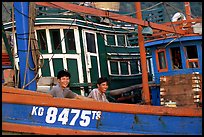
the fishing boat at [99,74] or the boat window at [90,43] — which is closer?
the fishing boat at [99,74]

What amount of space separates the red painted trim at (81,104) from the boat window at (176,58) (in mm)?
3896

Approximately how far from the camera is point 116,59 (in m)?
12.1

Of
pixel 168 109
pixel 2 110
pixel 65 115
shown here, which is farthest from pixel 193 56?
pixel 2 110

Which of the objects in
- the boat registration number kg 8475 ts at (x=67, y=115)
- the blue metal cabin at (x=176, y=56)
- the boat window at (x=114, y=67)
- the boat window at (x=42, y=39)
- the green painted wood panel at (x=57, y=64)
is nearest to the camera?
the boat registration number kg 8475 ts at (x=67, y=115)

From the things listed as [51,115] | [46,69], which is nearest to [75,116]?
[51,115]

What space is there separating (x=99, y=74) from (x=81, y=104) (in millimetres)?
5744

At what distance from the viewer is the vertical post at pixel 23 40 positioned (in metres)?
5.91

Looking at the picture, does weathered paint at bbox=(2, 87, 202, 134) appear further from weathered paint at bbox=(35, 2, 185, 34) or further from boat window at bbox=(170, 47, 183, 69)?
boat window at bbox=(170, 47, 183, 69)

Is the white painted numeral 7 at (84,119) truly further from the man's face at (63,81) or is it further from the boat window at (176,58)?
the boat window at (176,58)

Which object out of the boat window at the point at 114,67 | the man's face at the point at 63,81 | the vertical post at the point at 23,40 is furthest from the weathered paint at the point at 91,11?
the boat window at the point at 114,67

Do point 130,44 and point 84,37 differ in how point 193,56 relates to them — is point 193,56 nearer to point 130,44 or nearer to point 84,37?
point 84,37

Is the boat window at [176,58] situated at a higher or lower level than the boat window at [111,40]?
lower

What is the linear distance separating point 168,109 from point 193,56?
4003 millimetres

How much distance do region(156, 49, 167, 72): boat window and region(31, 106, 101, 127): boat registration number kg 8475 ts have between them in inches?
184
